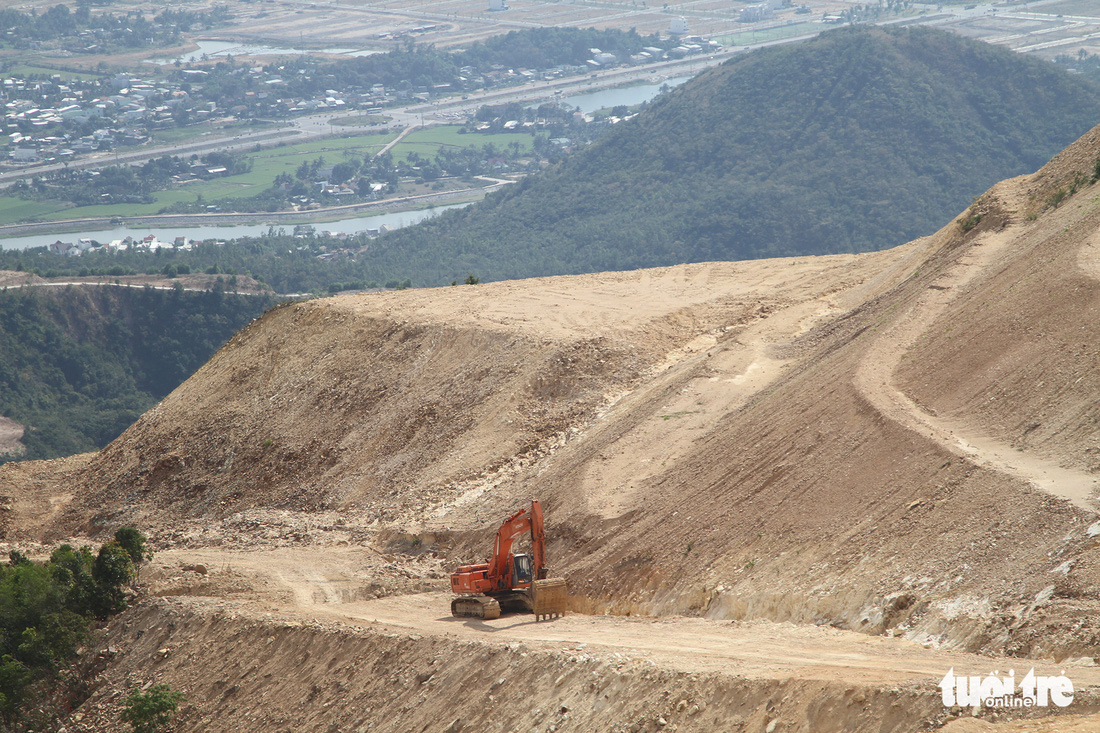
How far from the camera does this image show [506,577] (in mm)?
18516

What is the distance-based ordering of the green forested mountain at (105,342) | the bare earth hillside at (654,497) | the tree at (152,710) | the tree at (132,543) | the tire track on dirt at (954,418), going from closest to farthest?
the bare earth hillside at (654,497) < the tire track on dirt at (954,418) < the tree at (152,710) < the tree at (132,543) < the green forested mountain at (105,342)

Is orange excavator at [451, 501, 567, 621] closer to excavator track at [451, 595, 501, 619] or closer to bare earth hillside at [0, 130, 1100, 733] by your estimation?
excavator track at [451, 595, 501, 619]

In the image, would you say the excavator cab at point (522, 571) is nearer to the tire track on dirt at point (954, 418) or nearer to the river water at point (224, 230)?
the tire track on dirt at point (954, 418)

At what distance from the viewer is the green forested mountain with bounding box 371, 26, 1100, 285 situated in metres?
86.1

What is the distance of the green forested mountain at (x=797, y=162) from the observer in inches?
3388

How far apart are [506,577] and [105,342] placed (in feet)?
207

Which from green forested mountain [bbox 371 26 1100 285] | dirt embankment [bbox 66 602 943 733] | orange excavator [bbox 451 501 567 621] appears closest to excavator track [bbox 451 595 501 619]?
orange excavator [bbox 451 501 567 621]

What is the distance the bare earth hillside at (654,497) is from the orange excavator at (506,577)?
2.21 ft

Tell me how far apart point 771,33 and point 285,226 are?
81.6 m

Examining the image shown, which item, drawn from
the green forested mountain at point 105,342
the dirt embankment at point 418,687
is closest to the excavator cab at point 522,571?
the dirt embankment at point 418,687

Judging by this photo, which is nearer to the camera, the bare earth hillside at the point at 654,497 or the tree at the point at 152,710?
the bare earth hillside at the point at 654,497

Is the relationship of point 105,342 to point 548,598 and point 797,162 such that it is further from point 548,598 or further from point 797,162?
point 548,598

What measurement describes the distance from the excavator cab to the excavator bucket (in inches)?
17.1

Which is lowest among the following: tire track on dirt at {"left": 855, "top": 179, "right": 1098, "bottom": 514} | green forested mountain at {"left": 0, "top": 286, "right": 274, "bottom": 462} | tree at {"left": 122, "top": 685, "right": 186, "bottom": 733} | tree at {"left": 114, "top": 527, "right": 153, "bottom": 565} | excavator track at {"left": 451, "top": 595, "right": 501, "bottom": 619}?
green forested mountain at {"left": 0, "top": 286, "right": 274, "bottom": 462}
